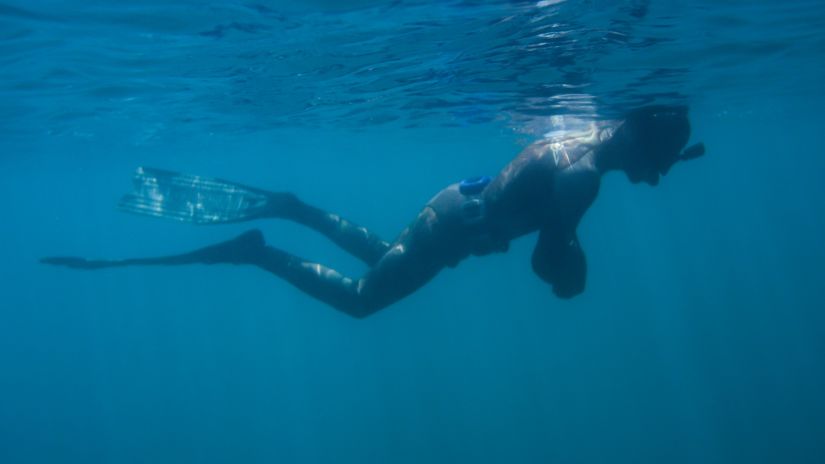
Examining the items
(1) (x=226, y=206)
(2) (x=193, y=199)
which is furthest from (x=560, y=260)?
(2) (x=193, y=199)

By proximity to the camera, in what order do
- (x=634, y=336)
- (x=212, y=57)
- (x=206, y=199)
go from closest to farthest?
(x=206, y=199)
(x=212, y=57)
(x=634, y=336)

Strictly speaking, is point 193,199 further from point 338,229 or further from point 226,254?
point 338,229

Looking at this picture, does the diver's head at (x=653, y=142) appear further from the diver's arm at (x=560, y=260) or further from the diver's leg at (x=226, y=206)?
the diver's leg at (x=226, y=206)

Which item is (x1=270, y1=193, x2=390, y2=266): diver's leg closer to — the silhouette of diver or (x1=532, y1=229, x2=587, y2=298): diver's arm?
the silhouette of diver

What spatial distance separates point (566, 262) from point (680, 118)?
2.38 metres

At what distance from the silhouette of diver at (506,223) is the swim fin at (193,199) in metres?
1.25

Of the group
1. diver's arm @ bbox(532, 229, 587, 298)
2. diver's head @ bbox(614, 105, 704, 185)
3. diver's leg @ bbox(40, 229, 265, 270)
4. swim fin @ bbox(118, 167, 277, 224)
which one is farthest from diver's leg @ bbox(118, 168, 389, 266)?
diver's head @ bbox(614, 105, 704, 185)

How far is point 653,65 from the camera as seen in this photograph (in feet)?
43.8

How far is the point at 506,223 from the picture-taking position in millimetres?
6898

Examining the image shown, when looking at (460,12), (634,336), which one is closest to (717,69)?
(460,12)

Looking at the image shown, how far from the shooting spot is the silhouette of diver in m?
6.49

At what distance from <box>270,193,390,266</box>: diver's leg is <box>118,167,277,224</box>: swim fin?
10.7 inches

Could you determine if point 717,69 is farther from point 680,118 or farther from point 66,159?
point 66,159

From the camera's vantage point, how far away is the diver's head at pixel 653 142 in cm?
696
